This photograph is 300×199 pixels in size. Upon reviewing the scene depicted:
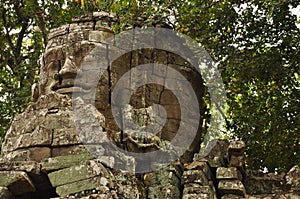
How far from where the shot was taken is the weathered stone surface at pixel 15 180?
751 centimetres

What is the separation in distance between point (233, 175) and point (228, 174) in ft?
0.26

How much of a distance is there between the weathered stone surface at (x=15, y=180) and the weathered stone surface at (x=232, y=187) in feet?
7.98

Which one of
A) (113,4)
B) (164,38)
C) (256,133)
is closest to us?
(164,38)

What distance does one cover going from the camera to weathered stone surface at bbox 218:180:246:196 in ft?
27.2

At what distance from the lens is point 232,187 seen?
8336 mm

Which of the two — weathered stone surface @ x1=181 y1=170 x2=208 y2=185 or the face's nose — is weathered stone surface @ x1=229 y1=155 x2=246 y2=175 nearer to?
weathered stone surface @ x1=181 y1=170 x2=208 y2=185

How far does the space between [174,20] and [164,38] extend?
2535 millimetres

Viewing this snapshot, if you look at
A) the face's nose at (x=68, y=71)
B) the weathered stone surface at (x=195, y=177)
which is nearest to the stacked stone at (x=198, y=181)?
the weathered stone surface at (x=195, y=177)

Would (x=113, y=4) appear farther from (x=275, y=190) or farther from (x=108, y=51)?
(x=275, y=190)

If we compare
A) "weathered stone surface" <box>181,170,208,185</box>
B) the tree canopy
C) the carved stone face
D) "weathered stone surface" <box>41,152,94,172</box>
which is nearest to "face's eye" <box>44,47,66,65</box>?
the carved stone face

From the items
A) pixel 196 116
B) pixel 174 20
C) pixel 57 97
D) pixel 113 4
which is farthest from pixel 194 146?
pixel 113 4

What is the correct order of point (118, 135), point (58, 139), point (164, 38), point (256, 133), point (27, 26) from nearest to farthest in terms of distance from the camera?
1. point (58, 139)
2. point (118, 135)
3. point (164, 38)
4. point (256, 133)
5. point (27, 26)

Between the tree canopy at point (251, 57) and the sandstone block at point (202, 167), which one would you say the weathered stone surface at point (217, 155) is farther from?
the tree canopy at point (251, 57)

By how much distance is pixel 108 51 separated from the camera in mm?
9852
